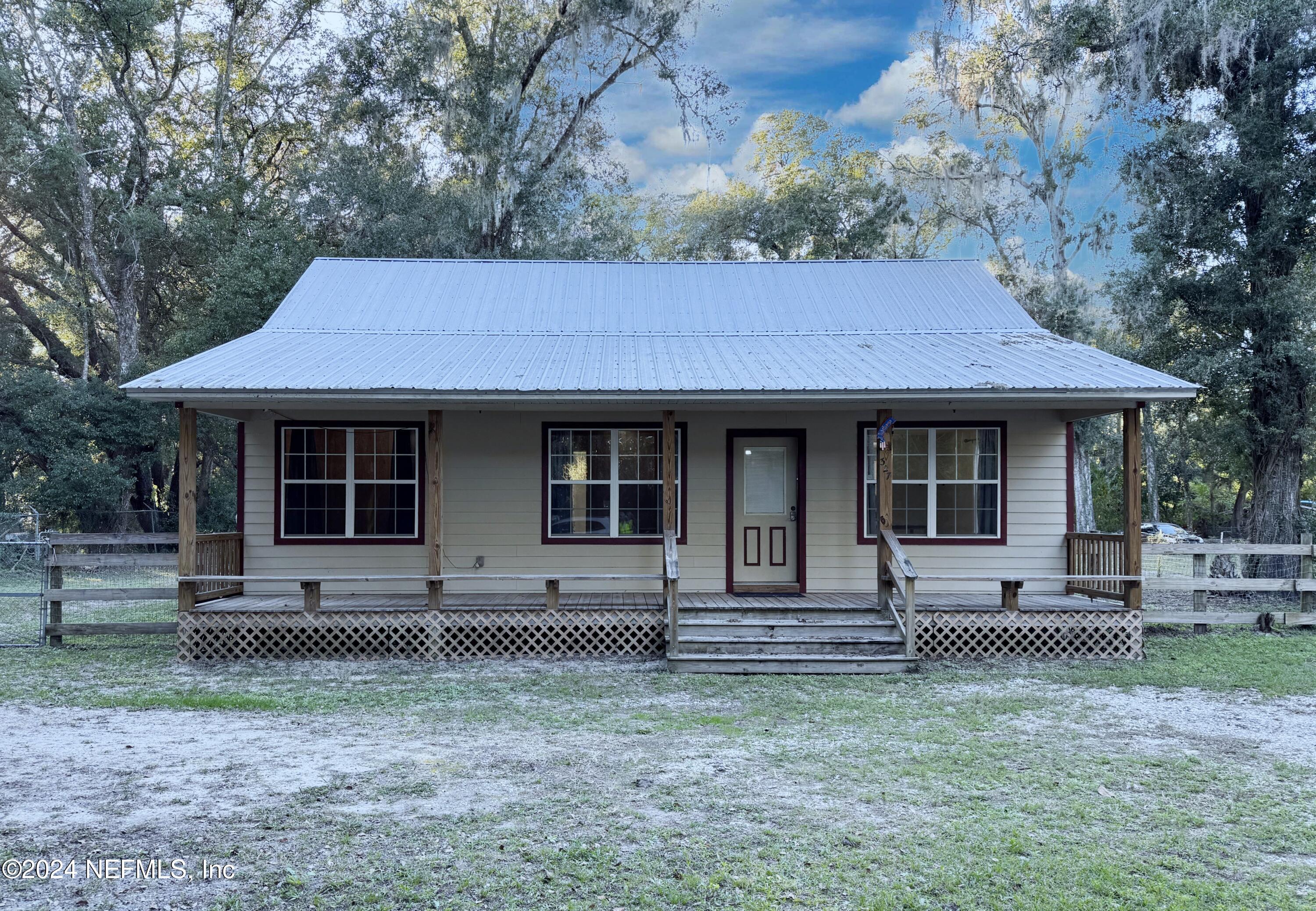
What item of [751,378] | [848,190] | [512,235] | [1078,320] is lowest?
[751,378]

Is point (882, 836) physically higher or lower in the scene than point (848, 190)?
lower

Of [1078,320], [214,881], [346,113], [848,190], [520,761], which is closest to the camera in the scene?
[214,881]

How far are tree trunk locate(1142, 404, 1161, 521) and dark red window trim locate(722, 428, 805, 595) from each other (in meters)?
7.95

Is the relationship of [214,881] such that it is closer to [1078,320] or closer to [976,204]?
[1078,320]

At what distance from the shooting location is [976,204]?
24312 millimetres

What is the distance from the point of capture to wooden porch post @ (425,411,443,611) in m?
10.0

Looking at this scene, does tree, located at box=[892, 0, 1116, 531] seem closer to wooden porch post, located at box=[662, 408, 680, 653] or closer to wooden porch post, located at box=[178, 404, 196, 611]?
wooden porch post, located at box=[662, 408, 680, 653]

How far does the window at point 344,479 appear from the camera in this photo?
11.5 meters

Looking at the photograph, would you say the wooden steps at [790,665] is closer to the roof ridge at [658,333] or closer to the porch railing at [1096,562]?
the porch railing at [1096,562]

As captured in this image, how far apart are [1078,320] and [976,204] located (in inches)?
191

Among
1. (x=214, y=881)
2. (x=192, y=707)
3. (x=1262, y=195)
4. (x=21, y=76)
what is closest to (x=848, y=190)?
(x=1262, y=195)

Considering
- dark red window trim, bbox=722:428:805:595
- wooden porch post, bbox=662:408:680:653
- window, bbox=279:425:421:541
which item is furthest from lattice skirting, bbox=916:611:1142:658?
window, bbox=279:425:421:541

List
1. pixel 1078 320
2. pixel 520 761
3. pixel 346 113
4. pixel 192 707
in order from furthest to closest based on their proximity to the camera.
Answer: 1. pixel 346 113
2. pixel 1078 320
3. pixel 192 707
4. pixel 520 761

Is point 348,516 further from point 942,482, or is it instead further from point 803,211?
point 803,211
